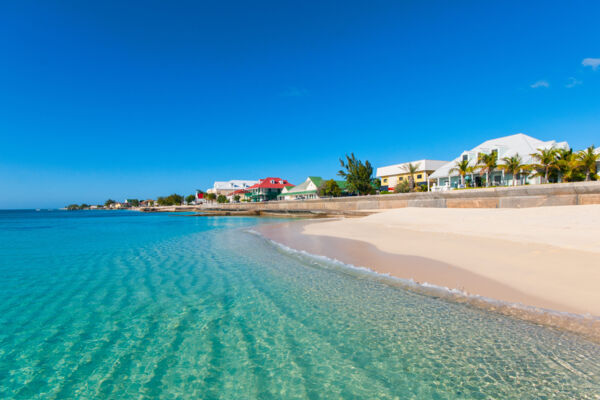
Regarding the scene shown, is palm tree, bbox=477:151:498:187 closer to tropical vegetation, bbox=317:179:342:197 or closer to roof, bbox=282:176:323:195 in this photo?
tropical vegetation, bbox=317:179:342:197

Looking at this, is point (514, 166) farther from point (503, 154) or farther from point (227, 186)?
point (227, 186)

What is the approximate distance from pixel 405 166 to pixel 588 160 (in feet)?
96.8

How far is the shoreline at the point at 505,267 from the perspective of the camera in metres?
4.92

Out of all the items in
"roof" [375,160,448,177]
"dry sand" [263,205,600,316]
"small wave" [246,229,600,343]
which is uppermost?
"roof" [375,160,448,177]

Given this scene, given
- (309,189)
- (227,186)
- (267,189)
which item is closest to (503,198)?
(309,189)

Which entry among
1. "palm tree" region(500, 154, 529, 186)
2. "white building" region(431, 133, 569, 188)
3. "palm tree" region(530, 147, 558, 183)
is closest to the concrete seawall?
"palm tree" region(530, 147, 558, 183)

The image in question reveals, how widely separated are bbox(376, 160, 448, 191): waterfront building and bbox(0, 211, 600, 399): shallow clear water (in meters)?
46.8

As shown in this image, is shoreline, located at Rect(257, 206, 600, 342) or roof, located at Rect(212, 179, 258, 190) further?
roof, located at Rect(212, 179, 258, 190)

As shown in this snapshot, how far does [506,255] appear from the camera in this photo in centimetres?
838

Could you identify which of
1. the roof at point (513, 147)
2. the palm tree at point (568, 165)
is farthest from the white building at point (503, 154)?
the palm tree at point (568, 165)

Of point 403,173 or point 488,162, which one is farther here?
point 403,173

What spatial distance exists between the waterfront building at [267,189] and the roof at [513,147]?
57.2 metres

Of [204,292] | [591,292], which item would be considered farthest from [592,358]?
[204,292]

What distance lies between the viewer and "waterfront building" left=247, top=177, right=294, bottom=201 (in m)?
89.4
